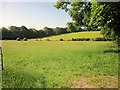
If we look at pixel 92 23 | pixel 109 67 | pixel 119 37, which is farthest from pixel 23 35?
pixel 109 67

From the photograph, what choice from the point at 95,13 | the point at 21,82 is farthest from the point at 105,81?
the point at 95,13

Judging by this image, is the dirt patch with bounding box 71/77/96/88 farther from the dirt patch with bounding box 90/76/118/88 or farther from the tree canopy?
the tree canopy

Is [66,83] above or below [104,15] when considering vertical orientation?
below

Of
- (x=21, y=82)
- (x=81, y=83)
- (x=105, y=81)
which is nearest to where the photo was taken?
(x=21, y=82)

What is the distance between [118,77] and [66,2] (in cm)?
2616

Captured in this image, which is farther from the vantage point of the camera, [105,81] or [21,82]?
[105,81]

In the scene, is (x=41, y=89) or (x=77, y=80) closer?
(x=41, y=89)

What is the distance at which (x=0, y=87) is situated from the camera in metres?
14.9

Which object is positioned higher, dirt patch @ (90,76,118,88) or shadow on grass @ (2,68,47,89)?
shadow on grass @ (2,68,47,89)

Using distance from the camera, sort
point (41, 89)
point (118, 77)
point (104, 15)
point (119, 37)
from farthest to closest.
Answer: point (119, 37), point (104, 15), point (118, 77), point (41, 89)

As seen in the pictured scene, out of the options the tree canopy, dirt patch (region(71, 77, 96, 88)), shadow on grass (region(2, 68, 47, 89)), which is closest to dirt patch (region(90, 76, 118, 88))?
dirt patch (region(71, 77, 96, 88))

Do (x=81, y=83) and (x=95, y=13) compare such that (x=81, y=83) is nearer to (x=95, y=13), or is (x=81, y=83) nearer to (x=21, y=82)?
(x=21, y=82)

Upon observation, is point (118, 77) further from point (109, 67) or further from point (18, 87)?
point (18, 87)

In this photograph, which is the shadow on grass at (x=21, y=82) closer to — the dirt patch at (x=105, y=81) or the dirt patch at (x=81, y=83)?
the dirt patch at (x=81, y=83)
